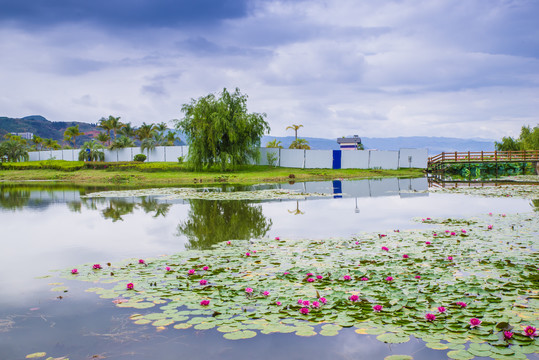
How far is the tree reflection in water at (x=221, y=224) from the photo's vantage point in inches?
347

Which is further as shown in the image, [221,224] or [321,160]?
[321,160]

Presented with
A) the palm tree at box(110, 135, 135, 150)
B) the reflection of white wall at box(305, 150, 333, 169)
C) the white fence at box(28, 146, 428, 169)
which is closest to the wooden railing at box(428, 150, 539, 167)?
the white fence at box(28, 146, 428, 169)

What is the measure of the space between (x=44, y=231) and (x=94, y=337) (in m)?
7.30

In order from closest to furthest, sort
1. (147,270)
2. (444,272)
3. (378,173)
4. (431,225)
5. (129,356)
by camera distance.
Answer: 1. (129,356)
2. (444,272)
3. (147,270)
4. (431,225)
5. (378,173)

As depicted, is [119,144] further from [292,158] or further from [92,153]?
[292,158]

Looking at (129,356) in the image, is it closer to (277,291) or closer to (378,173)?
(277,291)

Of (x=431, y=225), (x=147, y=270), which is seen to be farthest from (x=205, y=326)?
(x=431, y=225)

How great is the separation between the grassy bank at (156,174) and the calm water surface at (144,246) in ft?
52.9

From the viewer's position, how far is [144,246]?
318 inches

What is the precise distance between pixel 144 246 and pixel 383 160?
121 feet

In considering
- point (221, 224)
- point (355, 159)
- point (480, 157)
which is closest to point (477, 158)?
point (480, 157)

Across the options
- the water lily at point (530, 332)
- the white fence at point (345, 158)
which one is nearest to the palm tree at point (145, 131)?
the white fence at point (345, 158)

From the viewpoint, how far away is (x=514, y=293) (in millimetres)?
4676

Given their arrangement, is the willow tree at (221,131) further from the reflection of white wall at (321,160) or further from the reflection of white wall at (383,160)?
the reflection of white wall at (383,160)
